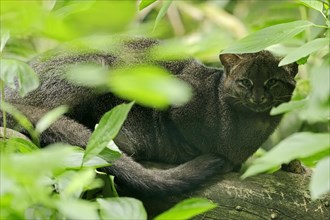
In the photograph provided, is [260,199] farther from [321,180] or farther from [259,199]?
[321,180]

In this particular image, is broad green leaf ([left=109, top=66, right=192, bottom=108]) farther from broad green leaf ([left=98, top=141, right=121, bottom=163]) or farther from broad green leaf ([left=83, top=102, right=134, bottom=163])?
broad green leaf ([left=98, top=141, right=121, bottom=163])

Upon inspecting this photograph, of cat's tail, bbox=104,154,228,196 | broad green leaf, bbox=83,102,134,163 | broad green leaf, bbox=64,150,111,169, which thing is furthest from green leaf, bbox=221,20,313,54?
cat's tail, bbox=104,154,228,196

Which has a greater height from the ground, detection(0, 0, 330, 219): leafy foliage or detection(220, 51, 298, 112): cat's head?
detection(0, 0, 330, 219): leafy foliage

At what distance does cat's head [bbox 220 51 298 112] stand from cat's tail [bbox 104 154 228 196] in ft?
1.71

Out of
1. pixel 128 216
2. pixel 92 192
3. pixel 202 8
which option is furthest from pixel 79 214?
pixel 202 8

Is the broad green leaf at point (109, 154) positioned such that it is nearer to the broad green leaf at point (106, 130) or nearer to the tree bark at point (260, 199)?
the broad green leaf at point (106, 130)

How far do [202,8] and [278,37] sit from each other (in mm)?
4446

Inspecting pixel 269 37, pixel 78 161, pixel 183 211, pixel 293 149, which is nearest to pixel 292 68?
pixel 269 37

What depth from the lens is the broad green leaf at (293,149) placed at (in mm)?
1336

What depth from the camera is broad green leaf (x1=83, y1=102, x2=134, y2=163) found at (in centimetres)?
187

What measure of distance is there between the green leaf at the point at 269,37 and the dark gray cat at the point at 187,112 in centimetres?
120

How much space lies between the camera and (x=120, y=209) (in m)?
1.80

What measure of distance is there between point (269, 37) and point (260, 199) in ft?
3.98

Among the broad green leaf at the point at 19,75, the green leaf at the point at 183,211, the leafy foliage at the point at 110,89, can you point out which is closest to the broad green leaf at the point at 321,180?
the leafy foliage at the point at 110,89
